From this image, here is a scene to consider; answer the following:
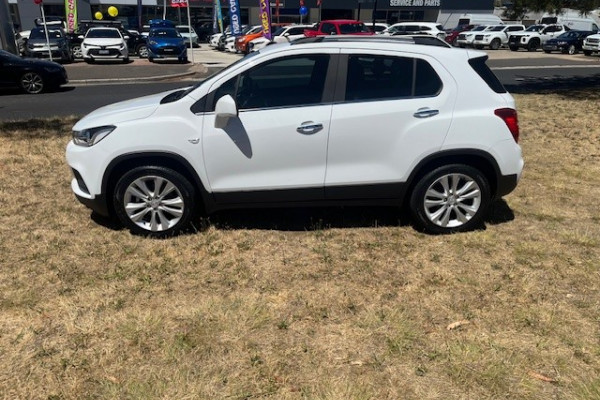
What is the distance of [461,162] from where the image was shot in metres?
4.47

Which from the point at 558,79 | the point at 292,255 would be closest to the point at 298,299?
the point at 292,255

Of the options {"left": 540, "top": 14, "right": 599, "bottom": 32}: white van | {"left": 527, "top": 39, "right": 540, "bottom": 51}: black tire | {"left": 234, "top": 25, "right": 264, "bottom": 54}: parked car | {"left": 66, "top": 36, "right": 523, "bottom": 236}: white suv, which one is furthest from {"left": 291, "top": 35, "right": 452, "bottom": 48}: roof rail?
{"left": 540, "top": 14, "right": 599, "bottom": 32}: white van

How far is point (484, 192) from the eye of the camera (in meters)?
4.48

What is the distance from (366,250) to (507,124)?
5.47 feet

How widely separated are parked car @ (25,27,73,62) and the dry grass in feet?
58.1

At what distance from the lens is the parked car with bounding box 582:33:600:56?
2759 centimetres

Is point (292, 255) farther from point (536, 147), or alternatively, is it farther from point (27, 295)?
point (536, 147)

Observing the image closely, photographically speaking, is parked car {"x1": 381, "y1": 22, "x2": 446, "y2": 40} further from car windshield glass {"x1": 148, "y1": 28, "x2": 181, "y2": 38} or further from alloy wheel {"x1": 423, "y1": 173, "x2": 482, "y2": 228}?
alloy wheel {"x1": 423, "y1": 173, "x2": 482, "y2": 228}

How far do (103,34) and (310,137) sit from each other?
65.1 feet

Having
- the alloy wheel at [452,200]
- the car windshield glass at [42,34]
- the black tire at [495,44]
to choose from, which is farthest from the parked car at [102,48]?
the black tire at [495,44]

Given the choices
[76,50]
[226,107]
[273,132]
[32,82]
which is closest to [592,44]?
[76,50]

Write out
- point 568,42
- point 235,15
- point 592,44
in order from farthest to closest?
point 568,42 < point 235,15 < point 592,44

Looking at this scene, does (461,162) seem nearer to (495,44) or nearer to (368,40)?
(368,40)

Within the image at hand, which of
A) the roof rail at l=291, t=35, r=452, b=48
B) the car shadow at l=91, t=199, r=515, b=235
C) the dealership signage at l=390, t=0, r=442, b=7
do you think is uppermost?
the dealership signage at l=390, t=0, r=442, b=7
